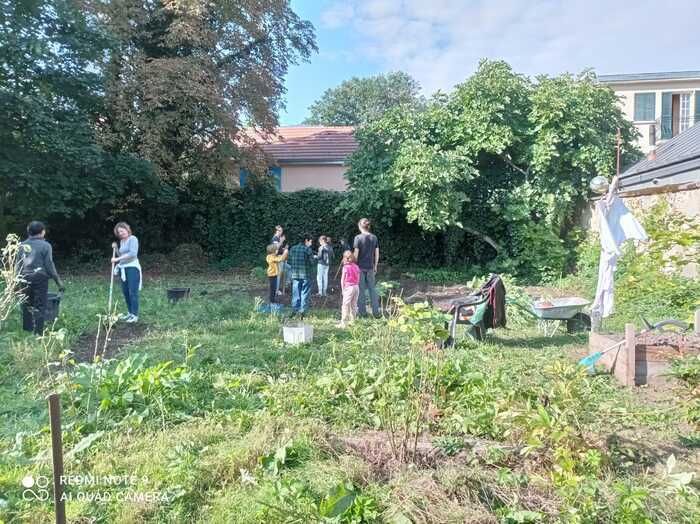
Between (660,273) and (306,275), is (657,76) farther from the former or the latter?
(306,275)

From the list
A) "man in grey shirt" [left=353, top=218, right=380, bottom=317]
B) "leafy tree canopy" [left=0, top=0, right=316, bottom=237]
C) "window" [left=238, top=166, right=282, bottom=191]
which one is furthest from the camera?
"window" [left=238, top=166, right=282, bottom=191]

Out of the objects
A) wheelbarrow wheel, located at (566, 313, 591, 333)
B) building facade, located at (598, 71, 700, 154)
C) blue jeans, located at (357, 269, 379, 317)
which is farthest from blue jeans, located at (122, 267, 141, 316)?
building facade, located at (598, 71, 700, 154)

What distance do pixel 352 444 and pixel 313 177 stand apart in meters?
19.8

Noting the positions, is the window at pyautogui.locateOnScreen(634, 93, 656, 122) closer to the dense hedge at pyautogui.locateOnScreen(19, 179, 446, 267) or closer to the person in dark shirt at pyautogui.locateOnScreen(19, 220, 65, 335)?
the dense hedge at pyautogui.locateOnScreen(19, 179, 446, 267)

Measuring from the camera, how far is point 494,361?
6000mm

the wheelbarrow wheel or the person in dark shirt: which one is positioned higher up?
the person in dark shirt

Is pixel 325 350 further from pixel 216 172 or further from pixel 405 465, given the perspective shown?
pixel 216 172

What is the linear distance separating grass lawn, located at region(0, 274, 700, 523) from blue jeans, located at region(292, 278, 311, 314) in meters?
3.85

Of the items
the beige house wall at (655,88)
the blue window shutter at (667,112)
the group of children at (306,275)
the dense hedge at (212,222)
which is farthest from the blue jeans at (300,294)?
the blue window shutter at (667,112)

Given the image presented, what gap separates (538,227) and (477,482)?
39.7ft

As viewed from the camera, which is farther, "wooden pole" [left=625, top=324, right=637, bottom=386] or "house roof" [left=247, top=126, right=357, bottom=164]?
"house roof" [left=247, top=126, right=357, bottom=164]

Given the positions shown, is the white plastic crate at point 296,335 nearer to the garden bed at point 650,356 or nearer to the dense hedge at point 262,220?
the garden bed at point 650,356

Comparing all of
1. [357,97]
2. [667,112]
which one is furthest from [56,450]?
[357,97]

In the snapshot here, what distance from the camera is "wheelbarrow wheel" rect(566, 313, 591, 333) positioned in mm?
7871
